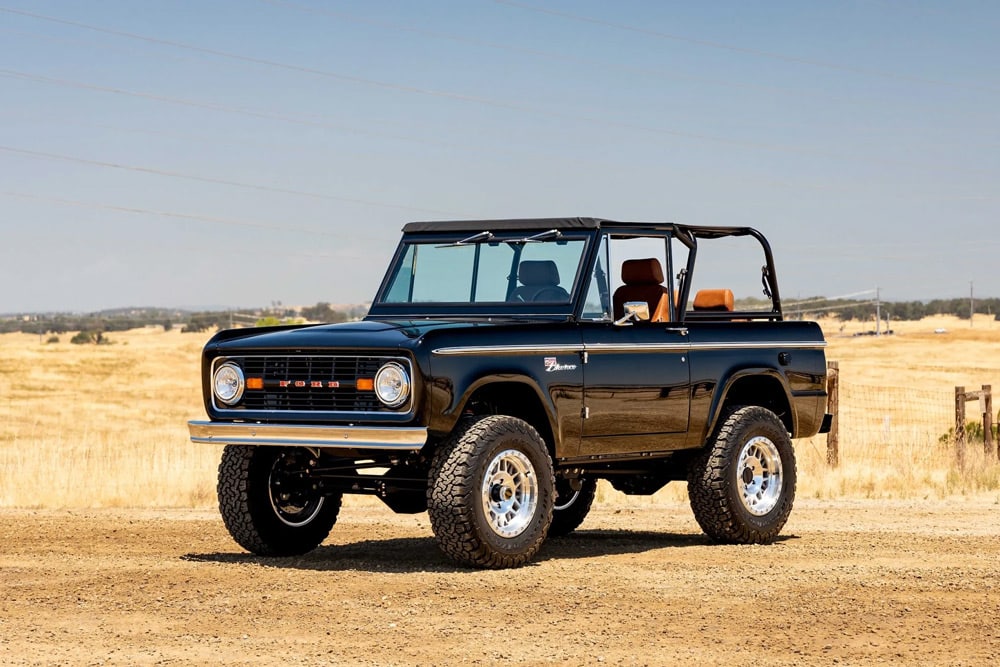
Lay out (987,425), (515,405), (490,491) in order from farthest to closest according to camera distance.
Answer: (987,425) < (515,405) < (490,491)

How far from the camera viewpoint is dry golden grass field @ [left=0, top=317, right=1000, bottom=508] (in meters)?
18.0

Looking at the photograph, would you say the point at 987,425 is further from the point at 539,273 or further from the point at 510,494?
the point at 510,494

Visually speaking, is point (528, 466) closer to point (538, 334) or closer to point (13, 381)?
point (538, 334)

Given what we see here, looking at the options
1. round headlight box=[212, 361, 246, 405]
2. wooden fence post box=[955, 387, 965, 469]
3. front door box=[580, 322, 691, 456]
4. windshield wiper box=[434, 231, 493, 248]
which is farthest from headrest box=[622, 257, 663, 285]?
wooden fence post box=[955, 387, 965, 469]

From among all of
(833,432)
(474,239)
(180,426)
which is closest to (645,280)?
(474,239)

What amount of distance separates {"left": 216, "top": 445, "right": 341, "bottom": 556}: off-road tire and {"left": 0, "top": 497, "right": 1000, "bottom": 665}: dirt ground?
8.0 inches

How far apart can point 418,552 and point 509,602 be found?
320cm

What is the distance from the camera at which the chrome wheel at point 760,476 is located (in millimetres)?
12359

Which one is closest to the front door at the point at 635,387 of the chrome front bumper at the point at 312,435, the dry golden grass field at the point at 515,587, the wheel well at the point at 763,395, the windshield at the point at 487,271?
the windshield at the point at 487,271

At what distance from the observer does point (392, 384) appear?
32.3ft

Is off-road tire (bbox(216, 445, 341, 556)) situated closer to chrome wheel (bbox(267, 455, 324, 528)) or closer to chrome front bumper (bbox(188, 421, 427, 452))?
chrome wheel (bbox(267, 455, 324, 528))

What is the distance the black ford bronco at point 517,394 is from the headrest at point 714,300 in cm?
1

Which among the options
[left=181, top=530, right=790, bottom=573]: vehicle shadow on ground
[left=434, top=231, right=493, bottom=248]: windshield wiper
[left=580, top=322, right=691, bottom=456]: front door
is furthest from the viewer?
[left=434, top=231, right=493, bottom=248]: windshield wiper

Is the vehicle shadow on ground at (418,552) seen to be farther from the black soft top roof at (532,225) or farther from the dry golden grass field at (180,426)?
the dry golden grass field at (180,426)
